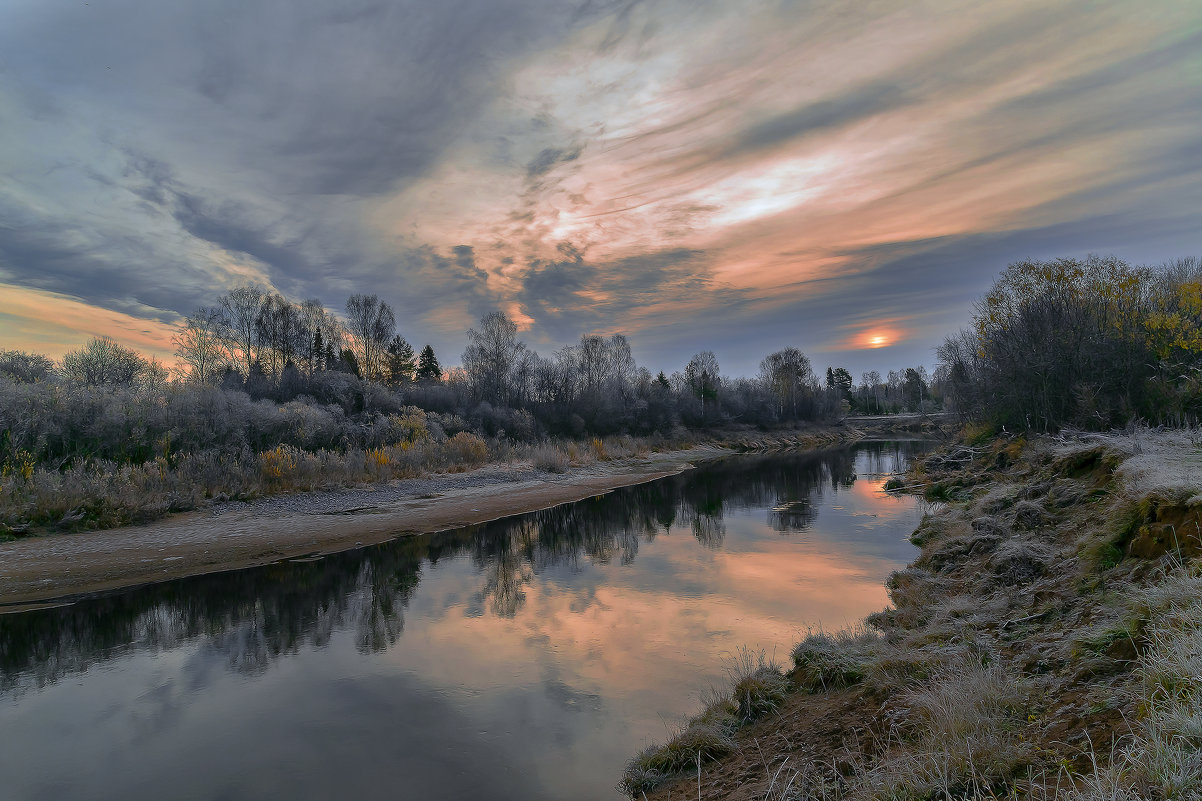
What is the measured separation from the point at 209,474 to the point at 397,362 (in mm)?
41710

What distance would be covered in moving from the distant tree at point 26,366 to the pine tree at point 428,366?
1357 inches

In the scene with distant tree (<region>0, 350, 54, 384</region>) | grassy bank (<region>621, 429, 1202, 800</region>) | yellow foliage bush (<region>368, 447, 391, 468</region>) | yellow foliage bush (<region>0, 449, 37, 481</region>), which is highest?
distant tree (<region>0, 350, 54, 384</region>)

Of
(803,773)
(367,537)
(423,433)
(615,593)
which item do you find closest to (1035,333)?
(615,593)

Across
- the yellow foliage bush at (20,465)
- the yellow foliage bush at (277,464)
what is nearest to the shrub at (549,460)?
the yellow foliage bush at (277,464)

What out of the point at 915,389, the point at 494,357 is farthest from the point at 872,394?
the point at 494,357

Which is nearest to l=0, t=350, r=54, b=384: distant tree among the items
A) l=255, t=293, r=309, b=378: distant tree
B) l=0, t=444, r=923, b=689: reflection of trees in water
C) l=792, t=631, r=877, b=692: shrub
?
l=255, t=293, r=309, b=378: distant tree

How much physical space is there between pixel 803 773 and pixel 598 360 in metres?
70.9

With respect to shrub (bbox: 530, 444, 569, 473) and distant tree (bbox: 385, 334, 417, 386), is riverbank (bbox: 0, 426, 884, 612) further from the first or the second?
distant tree (bbox: 385, 334, 417, 386)

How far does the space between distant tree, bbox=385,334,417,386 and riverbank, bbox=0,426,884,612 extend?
108 ft

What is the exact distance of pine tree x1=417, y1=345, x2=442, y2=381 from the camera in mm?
68125

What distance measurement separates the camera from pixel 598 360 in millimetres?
75000

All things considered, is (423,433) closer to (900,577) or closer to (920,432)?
(900,577)

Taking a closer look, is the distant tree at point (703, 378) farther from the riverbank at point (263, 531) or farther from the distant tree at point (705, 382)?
the riverbank at point (263, 531)

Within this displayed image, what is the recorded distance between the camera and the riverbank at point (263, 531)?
12.6 m
